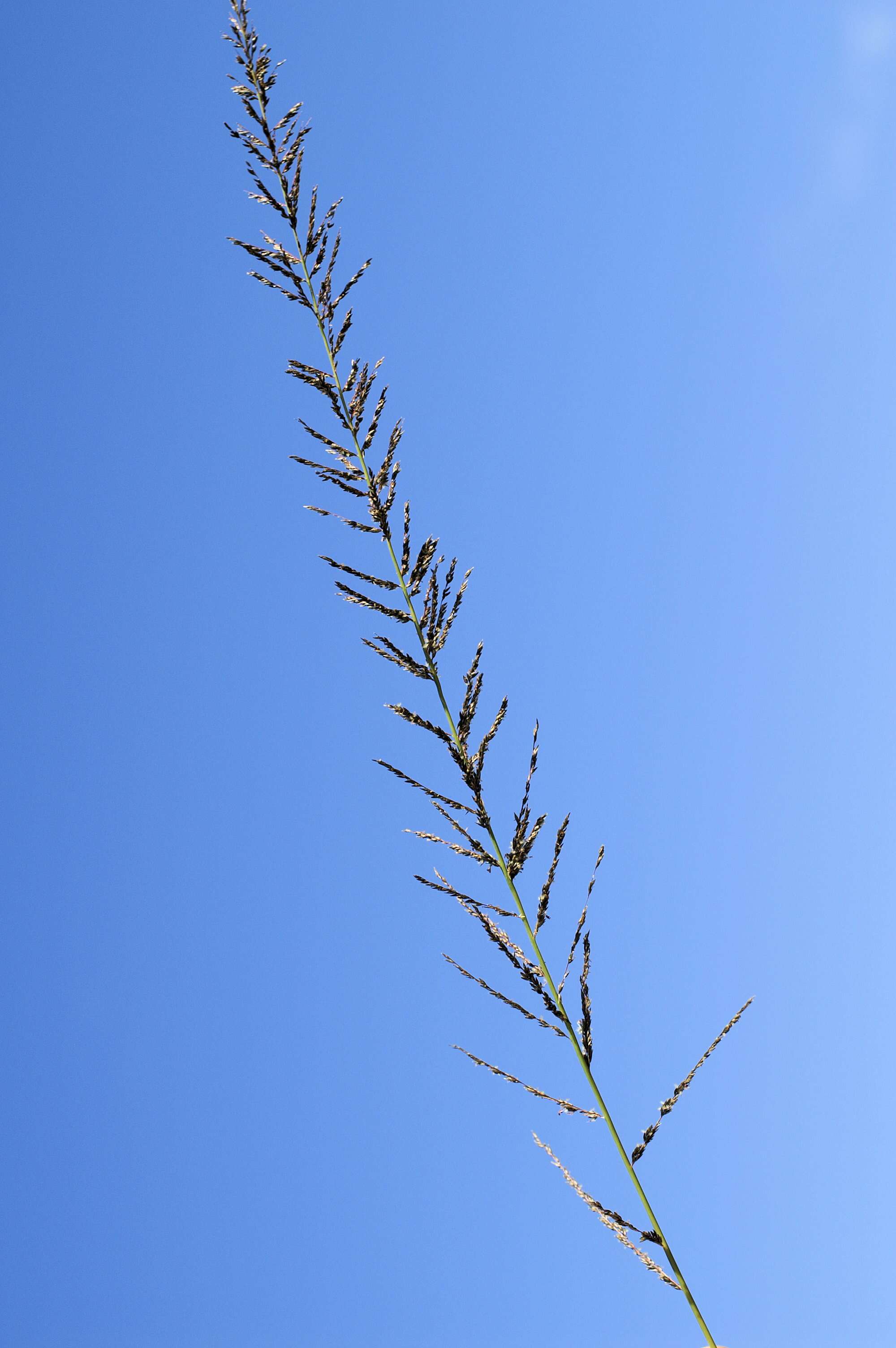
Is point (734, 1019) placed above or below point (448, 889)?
above

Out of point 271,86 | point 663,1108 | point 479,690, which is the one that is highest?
point 271,86

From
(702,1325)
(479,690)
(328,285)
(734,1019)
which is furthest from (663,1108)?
(328,285)

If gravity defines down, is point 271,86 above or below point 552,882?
above

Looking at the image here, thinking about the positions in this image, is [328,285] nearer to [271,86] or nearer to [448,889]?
[271,86]

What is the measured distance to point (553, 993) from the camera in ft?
8.72

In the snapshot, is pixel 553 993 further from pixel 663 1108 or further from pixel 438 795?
pixel 438 795

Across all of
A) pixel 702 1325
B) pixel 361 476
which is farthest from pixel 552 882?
pixel 361 476

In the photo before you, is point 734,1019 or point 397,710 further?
point 397,710

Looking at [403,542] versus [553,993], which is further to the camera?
[403,542]

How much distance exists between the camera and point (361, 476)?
3.30 metres

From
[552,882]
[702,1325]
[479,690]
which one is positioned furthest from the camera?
[479,690]

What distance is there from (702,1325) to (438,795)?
1.60m

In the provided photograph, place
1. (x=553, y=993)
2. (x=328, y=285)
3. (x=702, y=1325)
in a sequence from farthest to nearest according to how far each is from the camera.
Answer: (x=328, y=285)
(x=553, y=993)
(x=702, y=1325)

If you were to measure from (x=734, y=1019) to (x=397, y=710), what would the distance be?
144 cm
